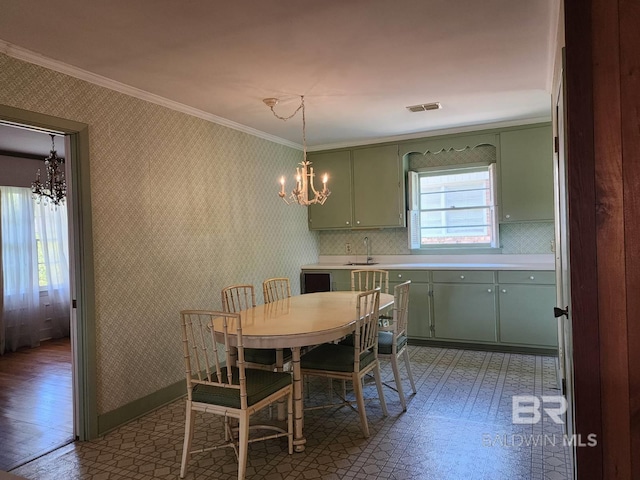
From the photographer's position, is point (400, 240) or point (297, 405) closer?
point (297, 405)

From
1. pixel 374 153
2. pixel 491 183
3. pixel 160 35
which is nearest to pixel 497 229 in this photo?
pixel 491 183

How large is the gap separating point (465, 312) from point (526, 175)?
1621 millimetres

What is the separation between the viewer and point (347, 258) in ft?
19.7

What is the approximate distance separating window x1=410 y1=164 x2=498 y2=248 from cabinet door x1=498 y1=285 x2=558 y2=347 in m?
0.76

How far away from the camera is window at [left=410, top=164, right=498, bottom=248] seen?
206 inches

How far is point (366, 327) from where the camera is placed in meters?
2.97

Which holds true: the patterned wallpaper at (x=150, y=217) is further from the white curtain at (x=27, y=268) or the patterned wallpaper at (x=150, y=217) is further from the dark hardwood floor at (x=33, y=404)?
the white curtain at (x=27, y=268)

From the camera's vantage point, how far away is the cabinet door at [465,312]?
15.5 feet

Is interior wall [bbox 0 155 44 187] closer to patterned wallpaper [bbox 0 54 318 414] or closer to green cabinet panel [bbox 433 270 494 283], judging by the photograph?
patterned wallpaper [bbox 0 54 318 414]

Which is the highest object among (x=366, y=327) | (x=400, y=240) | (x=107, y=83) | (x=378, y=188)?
(x=107, y=83)

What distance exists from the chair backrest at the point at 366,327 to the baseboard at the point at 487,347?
211 cm

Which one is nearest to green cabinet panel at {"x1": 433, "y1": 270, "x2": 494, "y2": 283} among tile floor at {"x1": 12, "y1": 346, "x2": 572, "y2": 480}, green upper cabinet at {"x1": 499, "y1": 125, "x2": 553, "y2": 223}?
green upper cabinet at {"x1": 499, "y1": 125, "x2": 553, "y2": 223}

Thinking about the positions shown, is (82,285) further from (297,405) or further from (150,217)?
(297,405)

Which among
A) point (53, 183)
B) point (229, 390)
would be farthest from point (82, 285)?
point (53, 183)
